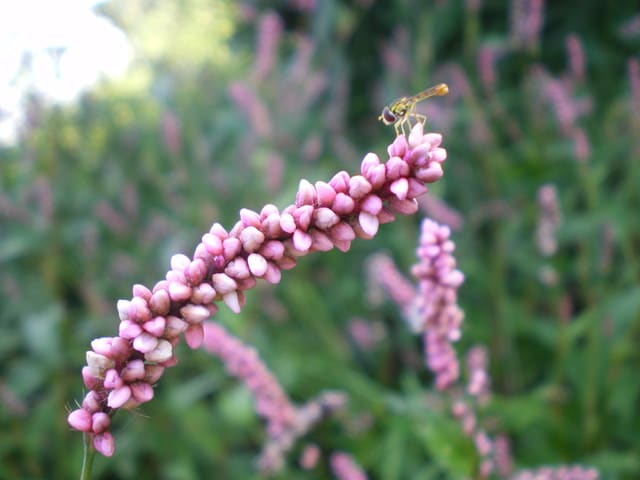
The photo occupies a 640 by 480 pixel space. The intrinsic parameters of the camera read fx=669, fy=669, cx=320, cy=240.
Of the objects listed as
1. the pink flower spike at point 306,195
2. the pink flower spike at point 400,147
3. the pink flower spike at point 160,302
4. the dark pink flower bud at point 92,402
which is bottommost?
the dark pink flower bud at point 92,402

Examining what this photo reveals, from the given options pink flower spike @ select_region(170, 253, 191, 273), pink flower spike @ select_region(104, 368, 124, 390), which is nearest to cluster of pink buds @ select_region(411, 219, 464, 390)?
pink flower spike @ select_region(170, 253, 191, 273)

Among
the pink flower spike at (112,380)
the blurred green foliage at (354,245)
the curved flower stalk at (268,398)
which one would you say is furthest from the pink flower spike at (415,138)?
the blurred green foliage at (354,245)

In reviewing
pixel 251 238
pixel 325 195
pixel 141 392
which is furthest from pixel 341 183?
pixel 141 392

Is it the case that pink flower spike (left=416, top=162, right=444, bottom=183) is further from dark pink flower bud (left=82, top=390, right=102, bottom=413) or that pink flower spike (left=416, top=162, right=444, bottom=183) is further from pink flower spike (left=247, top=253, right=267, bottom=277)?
dark pink flower bud (left=82, top=390, right=102, bottom=413)

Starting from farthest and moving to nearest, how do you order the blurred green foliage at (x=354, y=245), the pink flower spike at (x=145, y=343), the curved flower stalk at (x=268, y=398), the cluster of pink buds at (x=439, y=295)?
1. the blurred green foliage at (x=354, y=245)
2. the curved flower stalk at (x=268, y=398)
3. the cluster of pink buds at (x=439, y=295)
4. the pink flower spike at (x=145, y=343)

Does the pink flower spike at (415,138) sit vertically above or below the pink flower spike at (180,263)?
above

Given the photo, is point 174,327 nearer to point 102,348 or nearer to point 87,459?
point 102,348

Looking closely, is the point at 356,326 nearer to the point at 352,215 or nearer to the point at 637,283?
the point at 637,283

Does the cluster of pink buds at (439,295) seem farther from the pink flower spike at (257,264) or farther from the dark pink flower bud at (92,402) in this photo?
the dark pink flower bud at (92,402)
